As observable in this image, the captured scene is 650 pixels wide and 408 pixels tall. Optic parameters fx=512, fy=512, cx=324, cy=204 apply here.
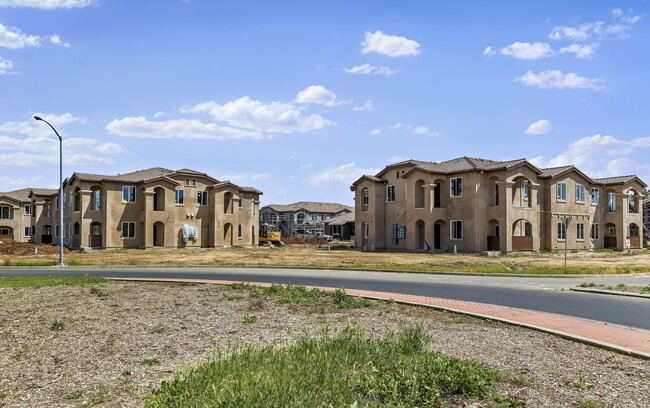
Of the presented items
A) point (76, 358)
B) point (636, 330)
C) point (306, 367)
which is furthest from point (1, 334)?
point (636, 330)

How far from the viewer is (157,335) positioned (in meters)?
9.55

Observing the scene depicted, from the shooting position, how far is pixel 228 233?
59250mm

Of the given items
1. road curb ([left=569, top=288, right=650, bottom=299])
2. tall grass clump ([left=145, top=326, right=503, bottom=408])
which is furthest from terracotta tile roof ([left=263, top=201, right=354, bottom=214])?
tall grass clump ([left=145, top=326, right=503, bottom=408])

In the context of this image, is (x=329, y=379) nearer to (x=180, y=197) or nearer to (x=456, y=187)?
(x=456, y=187)

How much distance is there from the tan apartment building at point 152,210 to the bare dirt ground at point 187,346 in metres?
38.9

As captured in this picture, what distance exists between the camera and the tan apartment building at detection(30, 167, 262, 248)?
51.6 meters

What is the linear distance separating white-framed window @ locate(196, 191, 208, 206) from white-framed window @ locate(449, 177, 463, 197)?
2679cm

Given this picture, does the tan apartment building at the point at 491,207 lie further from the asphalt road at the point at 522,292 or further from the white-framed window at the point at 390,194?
the asphalt road at the point at 522,292

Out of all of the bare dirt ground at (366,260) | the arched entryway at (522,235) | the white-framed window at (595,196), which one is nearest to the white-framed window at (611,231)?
the white-framed window at (595,196)

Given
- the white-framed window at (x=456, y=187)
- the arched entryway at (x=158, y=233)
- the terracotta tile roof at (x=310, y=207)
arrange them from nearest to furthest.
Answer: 1. the white-framed window at (x=456, y=187)
2. the arched entryway at (x=158, y=233)
3. the terracotta tile roof at (x=310, y=207)

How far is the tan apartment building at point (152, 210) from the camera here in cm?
5162

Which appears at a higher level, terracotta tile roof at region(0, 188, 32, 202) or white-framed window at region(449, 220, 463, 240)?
terracotta tile roof at region(0, 188, 32, 202)

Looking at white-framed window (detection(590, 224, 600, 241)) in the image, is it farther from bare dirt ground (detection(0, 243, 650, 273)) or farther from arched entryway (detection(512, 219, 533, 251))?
arched entryway (detection(512, 219, 533, 251))

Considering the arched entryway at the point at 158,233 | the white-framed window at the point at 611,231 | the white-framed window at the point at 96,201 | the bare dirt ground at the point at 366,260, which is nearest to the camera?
the bare dirt ground at the point at 366,260
